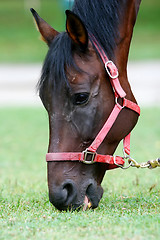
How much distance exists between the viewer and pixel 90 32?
3.76 m

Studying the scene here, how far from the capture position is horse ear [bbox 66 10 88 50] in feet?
11.4

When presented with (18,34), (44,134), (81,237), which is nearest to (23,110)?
(44,134)

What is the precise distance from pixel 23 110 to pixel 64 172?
8.09m

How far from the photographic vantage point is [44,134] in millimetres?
8898

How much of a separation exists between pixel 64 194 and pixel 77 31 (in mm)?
1252

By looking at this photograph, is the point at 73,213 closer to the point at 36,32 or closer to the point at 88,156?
the point at 88,156

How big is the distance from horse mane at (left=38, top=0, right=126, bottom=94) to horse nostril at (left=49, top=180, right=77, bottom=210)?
76 centimetres

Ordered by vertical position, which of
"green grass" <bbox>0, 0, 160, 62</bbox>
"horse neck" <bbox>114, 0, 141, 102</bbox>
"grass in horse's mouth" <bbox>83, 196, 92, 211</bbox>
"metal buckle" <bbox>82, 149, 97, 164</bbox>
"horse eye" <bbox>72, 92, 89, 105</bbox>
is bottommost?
"grass in horse's mouth" <bbox>83, 196, 92, 211</bbox>

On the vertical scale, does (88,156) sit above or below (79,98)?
below

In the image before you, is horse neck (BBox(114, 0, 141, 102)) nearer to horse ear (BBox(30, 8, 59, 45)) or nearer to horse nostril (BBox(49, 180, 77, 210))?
horse ear (BBox(30, 8, 59, 45))

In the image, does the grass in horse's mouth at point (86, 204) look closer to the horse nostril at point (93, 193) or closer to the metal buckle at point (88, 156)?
the horse nostril at point (93, 193)

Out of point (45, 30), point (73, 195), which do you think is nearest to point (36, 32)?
point (45, 30)

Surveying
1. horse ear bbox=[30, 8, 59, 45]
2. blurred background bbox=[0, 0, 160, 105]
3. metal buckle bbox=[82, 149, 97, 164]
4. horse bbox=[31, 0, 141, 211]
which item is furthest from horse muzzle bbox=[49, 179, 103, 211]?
blurred background bbox=[0, 0, 160, 105]

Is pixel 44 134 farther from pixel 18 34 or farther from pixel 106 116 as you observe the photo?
pixel 18 34
